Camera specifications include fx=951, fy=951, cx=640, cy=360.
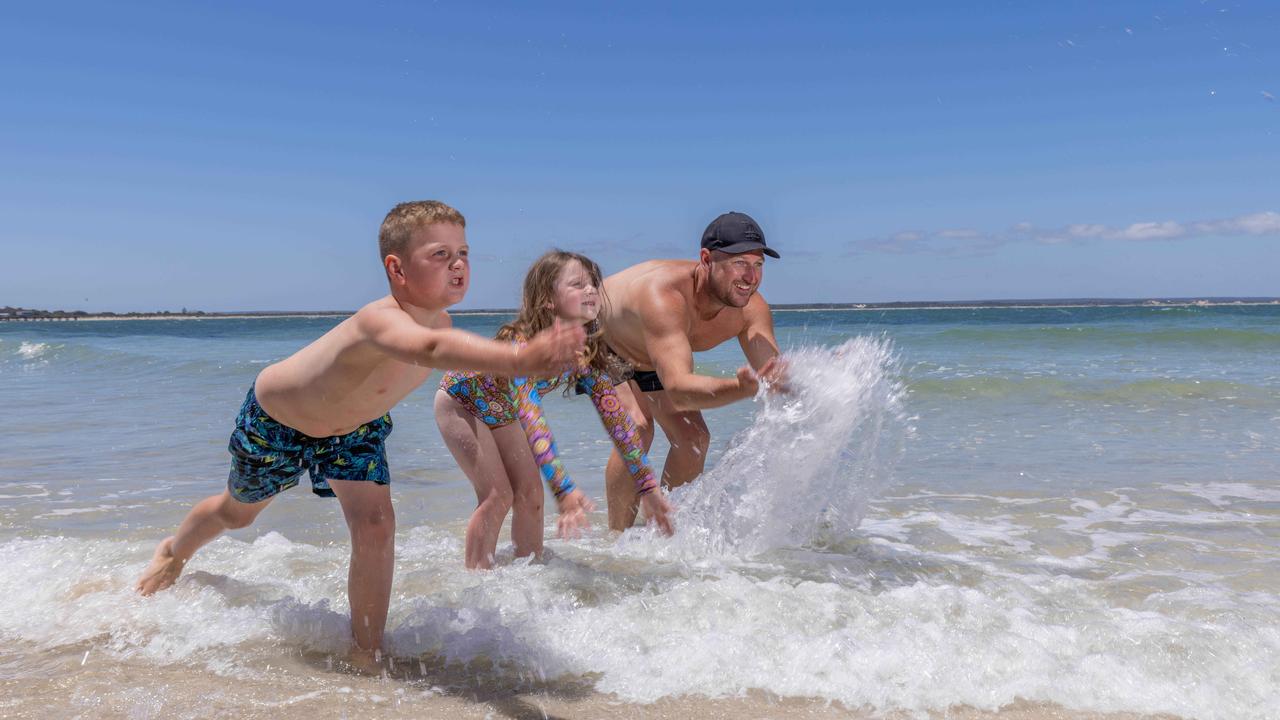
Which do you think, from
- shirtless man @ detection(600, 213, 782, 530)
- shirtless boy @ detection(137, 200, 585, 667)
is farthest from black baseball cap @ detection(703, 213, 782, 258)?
shirtless boy @ detection(137, 200, 585, 667)

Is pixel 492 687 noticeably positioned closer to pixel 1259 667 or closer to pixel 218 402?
pixel 1259 667

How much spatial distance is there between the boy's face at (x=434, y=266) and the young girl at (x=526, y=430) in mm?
970

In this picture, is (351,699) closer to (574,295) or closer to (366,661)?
(366,661)

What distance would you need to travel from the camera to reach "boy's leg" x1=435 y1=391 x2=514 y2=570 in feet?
13.5

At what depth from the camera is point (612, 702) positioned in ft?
9.44

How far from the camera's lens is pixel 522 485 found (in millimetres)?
4246

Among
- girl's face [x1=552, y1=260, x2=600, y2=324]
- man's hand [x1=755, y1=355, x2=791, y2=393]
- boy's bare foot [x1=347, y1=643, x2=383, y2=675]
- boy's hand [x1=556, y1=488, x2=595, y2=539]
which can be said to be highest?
girl's face [x1=552, y1=260, x2=600, y2=324]

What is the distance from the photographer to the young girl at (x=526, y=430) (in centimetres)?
411

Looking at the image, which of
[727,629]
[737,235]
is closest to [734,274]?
[737,235]

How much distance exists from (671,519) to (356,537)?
1.69 meters

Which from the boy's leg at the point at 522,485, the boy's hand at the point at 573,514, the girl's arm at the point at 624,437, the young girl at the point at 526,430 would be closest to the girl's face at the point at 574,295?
the young girl at the point at 526,430

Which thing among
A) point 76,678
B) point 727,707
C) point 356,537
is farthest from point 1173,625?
point 76,678

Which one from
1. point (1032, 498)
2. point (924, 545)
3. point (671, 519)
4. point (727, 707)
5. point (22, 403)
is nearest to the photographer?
point (727, 707)

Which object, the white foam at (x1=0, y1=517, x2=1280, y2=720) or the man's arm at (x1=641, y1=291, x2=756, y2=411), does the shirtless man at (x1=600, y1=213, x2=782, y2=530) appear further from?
the white foam at (x1=0, y1=517, x2=1280, y2=720)
